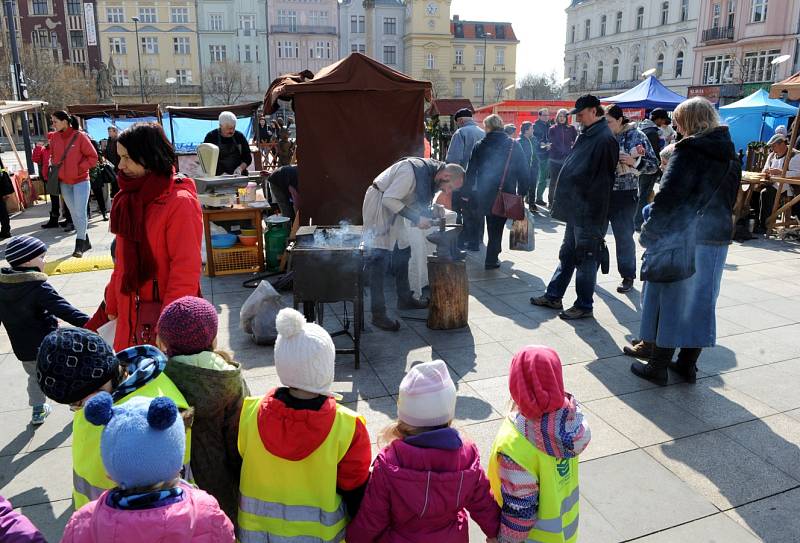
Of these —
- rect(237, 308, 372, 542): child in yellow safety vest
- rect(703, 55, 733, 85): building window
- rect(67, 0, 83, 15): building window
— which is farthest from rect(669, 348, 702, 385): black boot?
rect(67, 0, 83, 15): building window

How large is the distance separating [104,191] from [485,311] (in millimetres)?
9028

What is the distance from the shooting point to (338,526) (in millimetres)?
1996

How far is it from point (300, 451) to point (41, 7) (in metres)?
68.4

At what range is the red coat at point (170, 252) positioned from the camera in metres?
2.78

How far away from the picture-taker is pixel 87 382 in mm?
1837

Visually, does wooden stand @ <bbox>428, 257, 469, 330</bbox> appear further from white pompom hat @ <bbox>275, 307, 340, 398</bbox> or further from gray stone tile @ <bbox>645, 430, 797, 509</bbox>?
white pompom hat @ <bbox>275, 307, 340, 398</bbox>

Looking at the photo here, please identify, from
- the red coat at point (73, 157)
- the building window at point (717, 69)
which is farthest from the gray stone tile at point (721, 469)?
the building window at point (717, 69)

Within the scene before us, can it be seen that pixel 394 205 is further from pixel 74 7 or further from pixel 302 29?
pixel 74 7

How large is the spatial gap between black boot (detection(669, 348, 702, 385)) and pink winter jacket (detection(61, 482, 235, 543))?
3.82 metres

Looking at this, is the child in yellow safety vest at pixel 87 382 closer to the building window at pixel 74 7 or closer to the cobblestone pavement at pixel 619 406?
the cobblestone pavement at pixel 619 406

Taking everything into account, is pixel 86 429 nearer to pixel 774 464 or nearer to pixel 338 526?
pixel 338 526

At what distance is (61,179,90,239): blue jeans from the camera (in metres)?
8.05

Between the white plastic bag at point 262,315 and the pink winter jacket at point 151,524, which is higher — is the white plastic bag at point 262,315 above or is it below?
below

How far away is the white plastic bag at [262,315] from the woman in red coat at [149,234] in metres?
2.12
